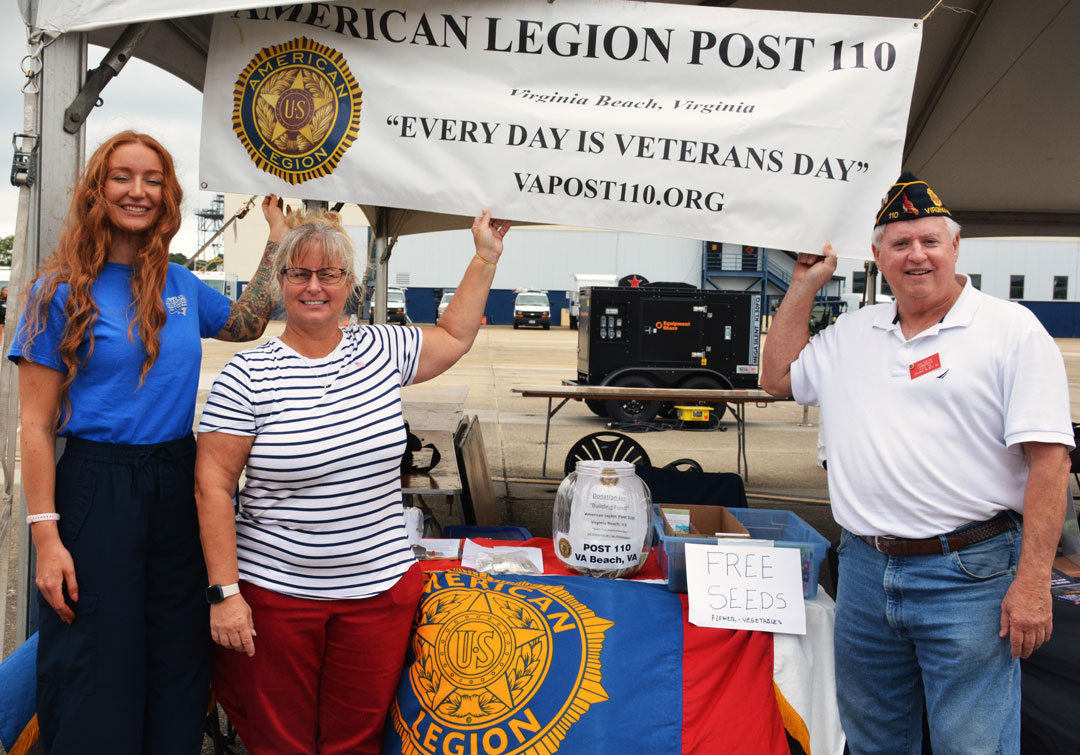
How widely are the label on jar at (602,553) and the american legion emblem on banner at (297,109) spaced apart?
1423 millimetres

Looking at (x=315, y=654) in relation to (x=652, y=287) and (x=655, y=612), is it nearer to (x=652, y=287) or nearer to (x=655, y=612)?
(x=655, y=612)

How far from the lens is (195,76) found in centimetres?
309

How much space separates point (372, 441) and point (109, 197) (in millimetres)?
832

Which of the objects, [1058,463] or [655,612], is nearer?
[1058,463]

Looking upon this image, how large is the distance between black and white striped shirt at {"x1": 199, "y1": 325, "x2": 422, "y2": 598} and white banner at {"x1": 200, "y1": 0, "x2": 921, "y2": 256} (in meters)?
0.77

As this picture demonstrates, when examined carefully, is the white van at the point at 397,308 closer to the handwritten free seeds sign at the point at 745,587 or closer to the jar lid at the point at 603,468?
the jar lid at the point at 603,468

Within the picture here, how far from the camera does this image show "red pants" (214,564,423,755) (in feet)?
6.18

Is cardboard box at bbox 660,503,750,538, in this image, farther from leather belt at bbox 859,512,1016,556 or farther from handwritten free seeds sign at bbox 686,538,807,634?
leather belt at bbox 859,512,1016,556

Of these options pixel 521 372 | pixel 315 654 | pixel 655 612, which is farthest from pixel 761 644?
pixel 521 372

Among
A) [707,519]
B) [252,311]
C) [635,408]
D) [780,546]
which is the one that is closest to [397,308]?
[635,408]

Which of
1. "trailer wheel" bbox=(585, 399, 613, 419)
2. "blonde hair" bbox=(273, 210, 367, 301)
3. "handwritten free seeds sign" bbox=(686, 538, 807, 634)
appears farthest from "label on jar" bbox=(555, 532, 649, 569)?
"trailer wheel" bbox=(585, 399, 613, 419)

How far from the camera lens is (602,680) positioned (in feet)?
7.20

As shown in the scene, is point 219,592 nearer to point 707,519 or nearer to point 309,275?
point 309,275

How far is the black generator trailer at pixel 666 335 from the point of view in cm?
1035
